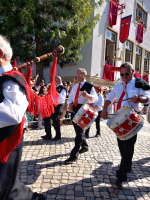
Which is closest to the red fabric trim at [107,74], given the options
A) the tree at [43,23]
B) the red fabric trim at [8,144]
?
the tree at [43,23]

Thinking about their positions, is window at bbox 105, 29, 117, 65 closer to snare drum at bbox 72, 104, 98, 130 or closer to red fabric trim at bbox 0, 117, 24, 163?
snare drum at bbox 72, 104, 98, 130

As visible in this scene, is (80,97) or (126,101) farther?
(80,97)

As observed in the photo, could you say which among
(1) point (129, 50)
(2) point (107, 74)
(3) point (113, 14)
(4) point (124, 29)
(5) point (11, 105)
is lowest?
(5) point (11, 105)

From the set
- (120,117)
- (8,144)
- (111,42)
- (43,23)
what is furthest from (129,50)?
(8,144)

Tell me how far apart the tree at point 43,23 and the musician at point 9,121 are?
291 inches

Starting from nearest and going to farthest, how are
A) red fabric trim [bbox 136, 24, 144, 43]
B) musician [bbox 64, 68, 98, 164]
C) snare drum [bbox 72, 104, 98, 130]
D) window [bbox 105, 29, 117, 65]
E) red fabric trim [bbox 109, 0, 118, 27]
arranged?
snare drum [bbox 72, 104, 98, 130] < musician [bbox 64, 68, 98, 164] < red fabric trim [bbox 109, 0, 118, 27] < window [bbox 105, 29, 117, 65] < red fabric trim [bbox 136, 24, 144, 43]

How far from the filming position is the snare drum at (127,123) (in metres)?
2.38

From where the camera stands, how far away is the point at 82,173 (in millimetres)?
3008

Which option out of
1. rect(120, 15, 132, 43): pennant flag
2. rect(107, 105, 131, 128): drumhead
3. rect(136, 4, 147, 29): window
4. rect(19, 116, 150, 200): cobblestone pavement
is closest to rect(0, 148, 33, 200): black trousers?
rect(19, 116, 150, 200): cobblestone pavement

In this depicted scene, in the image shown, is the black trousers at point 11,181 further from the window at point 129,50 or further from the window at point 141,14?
the window at point 141,14

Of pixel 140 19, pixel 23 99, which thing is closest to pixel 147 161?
pixel 23 99

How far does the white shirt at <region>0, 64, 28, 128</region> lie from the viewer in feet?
4.22

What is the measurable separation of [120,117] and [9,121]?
1644mm

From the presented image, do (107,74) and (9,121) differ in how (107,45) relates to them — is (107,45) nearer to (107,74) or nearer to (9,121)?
(107,74)
